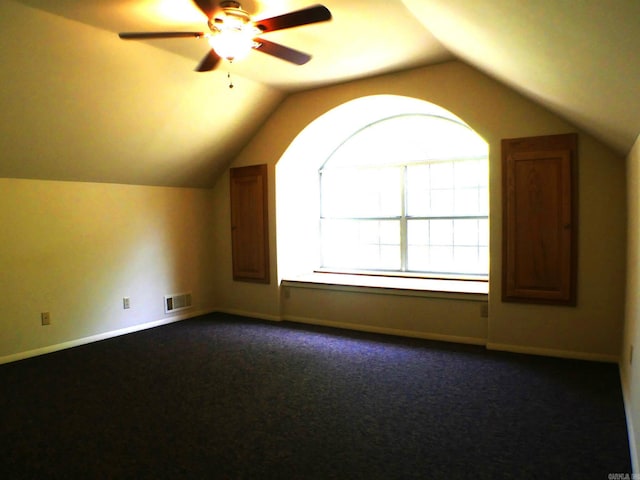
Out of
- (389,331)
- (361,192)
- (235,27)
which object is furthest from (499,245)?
(235,27)

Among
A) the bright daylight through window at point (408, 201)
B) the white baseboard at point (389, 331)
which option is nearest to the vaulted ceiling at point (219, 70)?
the bright daylight through window at point (408, 201)

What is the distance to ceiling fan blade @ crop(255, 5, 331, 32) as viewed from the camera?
7.29 feet

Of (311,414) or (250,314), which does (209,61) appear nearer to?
(311,414)

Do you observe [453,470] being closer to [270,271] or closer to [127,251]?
[270,271]

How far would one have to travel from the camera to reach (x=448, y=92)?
3861 millimetres

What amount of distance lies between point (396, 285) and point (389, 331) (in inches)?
19.3

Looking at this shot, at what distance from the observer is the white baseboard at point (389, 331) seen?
3.92 meters

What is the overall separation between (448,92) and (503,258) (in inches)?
64.5

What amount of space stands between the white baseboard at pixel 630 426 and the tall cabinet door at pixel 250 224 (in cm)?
357

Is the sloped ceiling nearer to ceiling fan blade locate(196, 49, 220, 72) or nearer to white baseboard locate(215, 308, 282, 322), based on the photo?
ceiling fan blade locate(196, 49, 220, 72)

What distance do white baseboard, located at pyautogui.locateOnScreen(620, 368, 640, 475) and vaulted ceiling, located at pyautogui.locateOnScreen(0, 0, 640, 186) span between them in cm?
161

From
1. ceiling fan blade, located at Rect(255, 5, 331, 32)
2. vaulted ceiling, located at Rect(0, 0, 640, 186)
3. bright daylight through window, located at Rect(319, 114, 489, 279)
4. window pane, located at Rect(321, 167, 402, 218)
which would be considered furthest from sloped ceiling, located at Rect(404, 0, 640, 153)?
window pane, located at Rect(321, 167, 402, 218)

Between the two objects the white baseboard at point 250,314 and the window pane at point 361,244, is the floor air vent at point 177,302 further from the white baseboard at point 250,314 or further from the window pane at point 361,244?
the window pane at point 361,244

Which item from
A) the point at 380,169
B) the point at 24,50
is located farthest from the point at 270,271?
the point at 24,50
